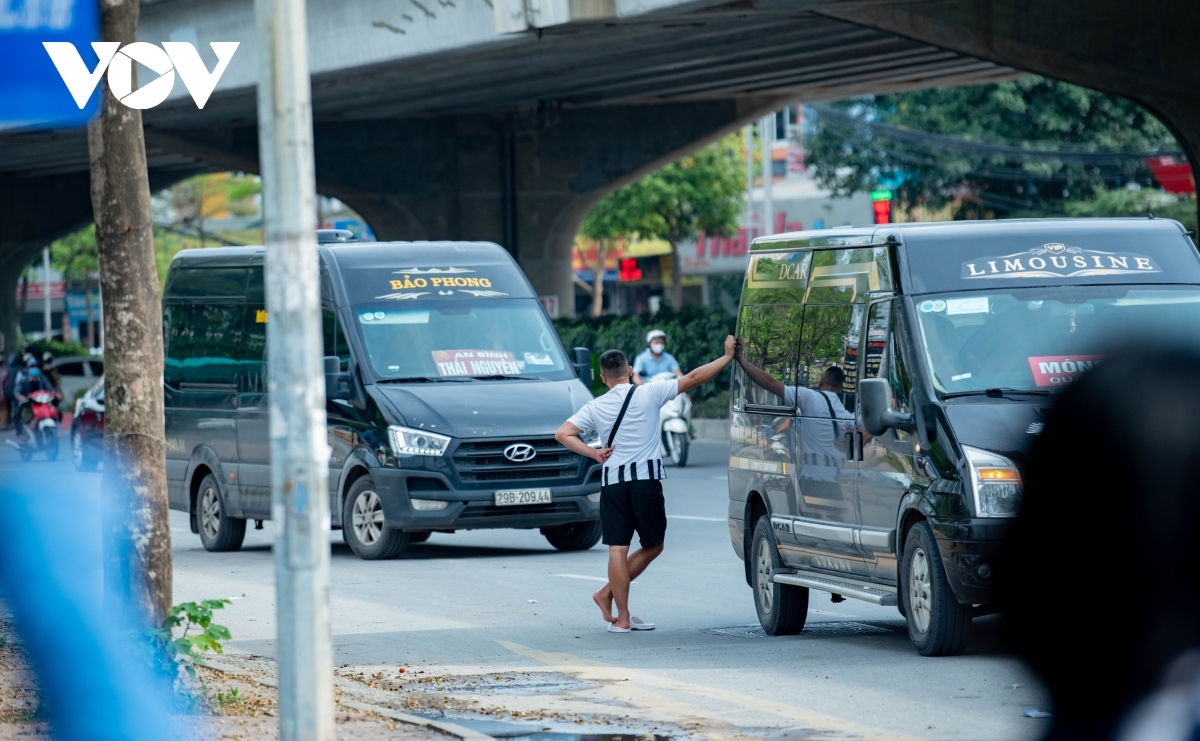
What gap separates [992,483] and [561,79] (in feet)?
87.2

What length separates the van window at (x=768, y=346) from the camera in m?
11.2

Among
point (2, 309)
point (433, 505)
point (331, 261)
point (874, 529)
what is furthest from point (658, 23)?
point (2, 309)

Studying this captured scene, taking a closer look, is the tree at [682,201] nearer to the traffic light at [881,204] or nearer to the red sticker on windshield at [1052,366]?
the traffic light at [881,204]

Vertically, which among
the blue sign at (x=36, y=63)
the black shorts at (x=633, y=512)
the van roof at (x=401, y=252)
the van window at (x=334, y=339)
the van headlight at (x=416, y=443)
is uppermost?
the blue sign at (x=36, y=63)

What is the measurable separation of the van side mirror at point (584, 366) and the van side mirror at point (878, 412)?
6.99 meters

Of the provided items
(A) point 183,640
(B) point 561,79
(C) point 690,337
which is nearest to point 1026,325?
(A) point 183,640

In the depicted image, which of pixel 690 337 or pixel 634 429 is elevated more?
pixel 690 337

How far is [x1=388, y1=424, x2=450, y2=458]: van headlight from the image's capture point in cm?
1538

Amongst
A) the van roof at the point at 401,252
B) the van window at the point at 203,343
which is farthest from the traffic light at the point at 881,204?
the van window at the point at 203,343

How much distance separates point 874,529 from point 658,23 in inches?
621

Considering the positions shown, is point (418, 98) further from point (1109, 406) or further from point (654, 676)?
point (1109, 406)

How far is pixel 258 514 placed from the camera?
17.0 metres

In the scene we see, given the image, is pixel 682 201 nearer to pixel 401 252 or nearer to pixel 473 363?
pixel 401 252

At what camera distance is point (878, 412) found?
9648 mm
